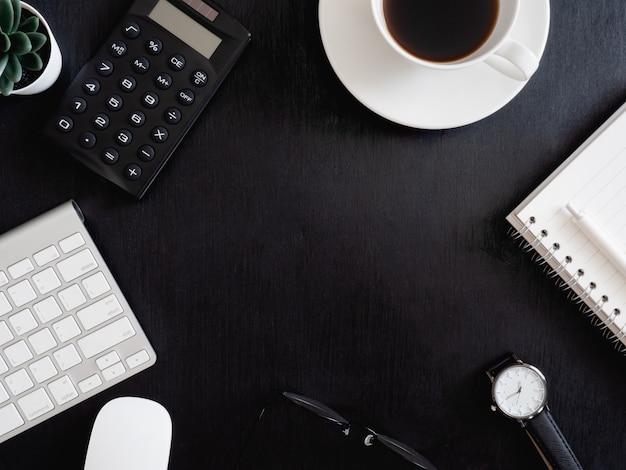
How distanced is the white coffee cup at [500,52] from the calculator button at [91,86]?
26 cm

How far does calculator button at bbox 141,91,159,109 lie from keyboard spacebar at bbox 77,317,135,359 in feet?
0.67

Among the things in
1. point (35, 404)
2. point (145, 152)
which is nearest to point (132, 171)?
point (145, 152)

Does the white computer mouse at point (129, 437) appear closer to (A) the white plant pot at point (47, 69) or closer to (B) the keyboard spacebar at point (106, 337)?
(B) the keyboard spacebar at point (106, 337)

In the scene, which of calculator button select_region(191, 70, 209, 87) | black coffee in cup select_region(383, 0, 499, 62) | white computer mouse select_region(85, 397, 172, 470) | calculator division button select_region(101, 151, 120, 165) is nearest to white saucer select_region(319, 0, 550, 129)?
black coffee in cup select_region(383, 0, 499, 62)

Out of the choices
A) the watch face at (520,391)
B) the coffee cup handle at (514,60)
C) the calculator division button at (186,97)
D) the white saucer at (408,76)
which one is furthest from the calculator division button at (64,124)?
the watch face at (520,391)

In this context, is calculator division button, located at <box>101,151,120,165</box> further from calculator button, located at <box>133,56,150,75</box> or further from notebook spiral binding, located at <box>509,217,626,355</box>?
notebook spiral binding, located at <box>509,217,626,355</box>

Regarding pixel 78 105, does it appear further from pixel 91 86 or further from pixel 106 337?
pixel 106 337

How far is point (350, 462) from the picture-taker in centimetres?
67

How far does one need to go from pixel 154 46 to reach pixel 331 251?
26cm

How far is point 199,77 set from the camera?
624 mm

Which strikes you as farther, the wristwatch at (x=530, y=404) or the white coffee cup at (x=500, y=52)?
the wristwatch at (x=530, y=404)

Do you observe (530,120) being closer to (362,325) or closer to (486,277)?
(486,277)

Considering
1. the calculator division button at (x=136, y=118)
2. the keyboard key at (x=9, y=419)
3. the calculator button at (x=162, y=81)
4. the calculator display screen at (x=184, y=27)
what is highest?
the calculator display screen at (x=184, y=27)

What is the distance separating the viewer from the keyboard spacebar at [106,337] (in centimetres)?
64
